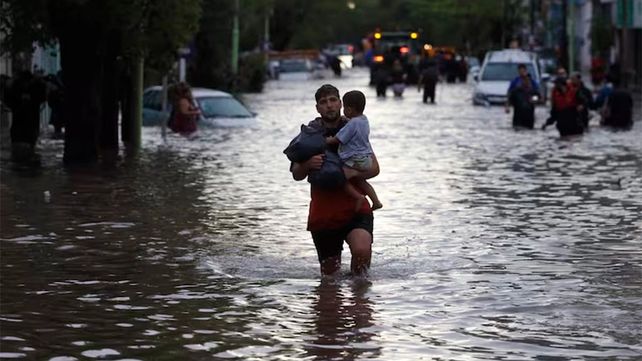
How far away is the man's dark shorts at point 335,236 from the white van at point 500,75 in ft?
131

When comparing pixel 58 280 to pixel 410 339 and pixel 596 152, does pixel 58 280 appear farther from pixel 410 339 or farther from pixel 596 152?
pixel 596 152

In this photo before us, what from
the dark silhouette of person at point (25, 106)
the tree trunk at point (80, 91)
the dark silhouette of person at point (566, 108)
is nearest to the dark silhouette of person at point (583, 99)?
the dark silhouette of person at point (566, 108)

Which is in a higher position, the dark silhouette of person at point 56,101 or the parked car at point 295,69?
the dark silhouette of person at point 56,101

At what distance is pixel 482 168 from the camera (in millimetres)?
26453

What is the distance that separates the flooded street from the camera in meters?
10.6

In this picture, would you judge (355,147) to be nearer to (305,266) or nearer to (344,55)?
(305,266)

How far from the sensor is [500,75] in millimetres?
54812

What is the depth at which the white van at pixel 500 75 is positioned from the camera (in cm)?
5356

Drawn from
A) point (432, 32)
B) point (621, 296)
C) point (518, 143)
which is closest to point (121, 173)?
point (518, 143)

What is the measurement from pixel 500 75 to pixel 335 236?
42242 mm

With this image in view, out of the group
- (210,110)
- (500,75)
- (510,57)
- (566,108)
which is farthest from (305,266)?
(510,57)

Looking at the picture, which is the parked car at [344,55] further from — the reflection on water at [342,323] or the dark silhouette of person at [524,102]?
the reflection on water at [342,323]

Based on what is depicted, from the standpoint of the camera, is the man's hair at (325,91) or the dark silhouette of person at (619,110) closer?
the man's hair at (325,91)

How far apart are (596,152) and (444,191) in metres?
8.99
